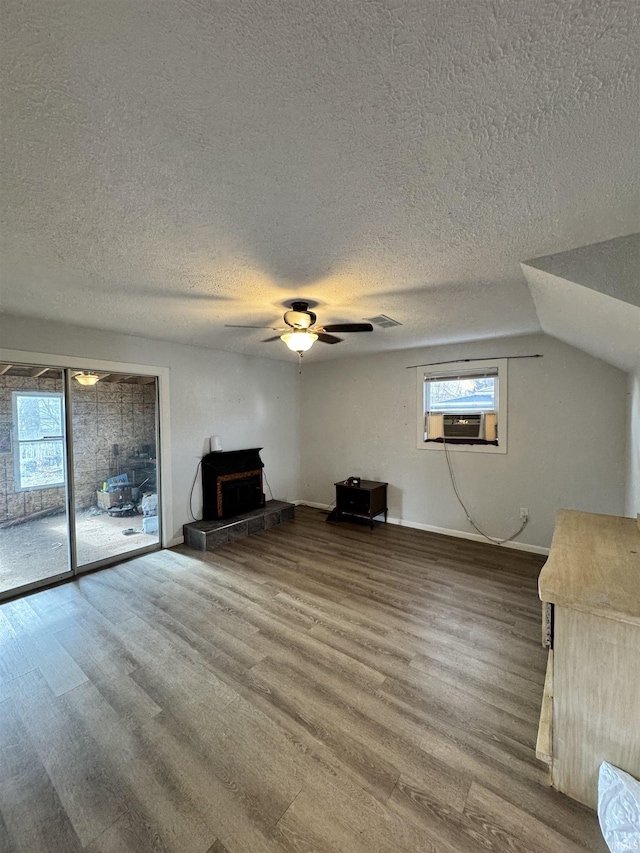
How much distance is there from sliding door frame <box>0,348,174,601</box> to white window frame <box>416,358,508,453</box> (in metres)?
3.24

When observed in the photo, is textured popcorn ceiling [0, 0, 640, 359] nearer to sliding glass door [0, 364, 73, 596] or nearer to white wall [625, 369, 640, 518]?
sliding glass door [0, 364, 73, 596]

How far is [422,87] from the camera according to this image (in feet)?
2.85

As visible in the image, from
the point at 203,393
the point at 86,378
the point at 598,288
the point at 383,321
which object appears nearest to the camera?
the point at 598,288

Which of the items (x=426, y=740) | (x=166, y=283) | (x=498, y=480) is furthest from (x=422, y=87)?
(x=498, y=480)

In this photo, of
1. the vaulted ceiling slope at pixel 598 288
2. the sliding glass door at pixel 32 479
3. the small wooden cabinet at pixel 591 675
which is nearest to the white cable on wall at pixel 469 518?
the vaulted ceiling slope at pixel 598 288

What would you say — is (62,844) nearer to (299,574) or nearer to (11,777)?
(11,777)

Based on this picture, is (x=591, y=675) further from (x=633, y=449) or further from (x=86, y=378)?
(x=86, y=378)

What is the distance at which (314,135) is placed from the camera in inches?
40.4

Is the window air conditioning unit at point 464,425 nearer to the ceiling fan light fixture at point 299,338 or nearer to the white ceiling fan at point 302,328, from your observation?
the white ceiling fan at point 302,328

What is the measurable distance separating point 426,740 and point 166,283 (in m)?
2.98

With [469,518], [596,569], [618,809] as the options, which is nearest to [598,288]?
[596,569]

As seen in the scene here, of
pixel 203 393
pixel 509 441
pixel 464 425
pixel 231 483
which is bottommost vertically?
pixel 231 483

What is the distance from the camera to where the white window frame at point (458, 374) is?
153 inches

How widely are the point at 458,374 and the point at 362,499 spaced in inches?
83.0
